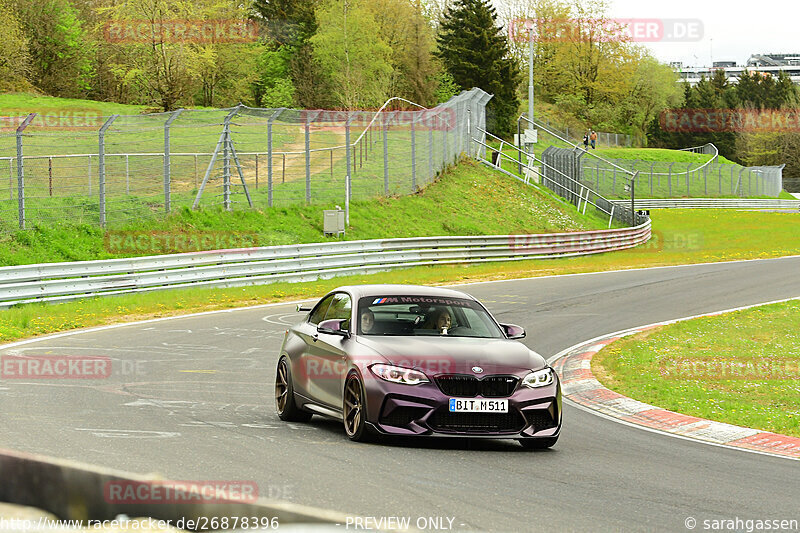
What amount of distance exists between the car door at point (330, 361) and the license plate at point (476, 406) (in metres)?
1.15

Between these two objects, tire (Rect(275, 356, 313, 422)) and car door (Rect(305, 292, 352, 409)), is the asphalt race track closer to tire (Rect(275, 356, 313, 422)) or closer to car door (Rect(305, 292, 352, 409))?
tire (Rect(275, 356, 313, 422))

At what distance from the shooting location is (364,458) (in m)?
8.05

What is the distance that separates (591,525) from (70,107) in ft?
176

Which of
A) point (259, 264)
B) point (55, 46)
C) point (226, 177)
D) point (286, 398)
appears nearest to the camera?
point (286, 398)

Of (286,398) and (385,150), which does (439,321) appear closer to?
(286,398)

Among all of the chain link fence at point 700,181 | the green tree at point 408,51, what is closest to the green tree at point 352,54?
the green tree at point 408,51

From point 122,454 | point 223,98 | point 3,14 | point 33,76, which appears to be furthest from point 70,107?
point 122,454

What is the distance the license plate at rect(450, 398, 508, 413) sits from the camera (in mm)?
8633

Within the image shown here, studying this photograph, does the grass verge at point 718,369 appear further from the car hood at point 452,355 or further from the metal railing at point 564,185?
the metal railing at point 564,185

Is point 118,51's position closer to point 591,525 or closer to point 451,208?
point 451,208

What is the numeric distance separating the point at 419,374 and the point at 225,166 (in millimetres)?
22238

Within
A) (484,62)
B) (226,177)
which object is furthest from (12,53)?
(226,177)

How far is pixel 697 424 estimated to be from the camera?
34.6 feet

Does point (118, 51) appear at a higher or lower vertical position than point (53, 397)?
higher
